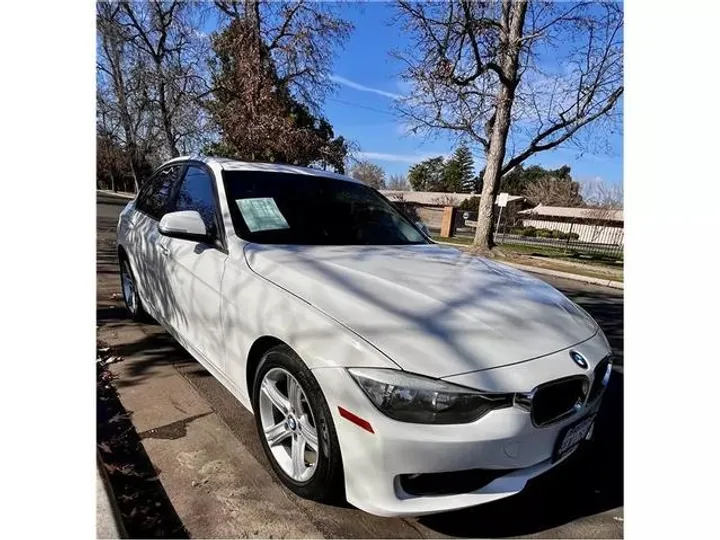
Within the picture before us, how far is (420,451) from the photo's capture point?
1.36 metres

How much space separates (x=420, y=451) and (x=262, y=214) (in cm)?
156

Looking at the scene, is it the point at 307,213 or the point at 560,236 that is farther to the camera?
the point at 560,236

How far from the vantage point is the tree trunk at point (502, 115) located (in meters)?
9.45

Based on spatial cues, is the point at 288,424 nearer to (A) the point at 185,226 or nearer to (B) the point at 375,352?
(B) the point at 375,352

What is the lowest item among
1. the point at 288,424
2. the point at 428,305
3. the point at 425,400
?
the point at 288,424

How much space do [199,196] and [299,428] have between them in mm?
1685

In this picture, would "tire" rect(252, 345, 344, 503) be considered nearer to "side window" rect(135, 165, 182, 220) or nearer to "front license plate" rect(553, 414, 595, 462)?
"front license plate" rect(553, 414, 595, 462)

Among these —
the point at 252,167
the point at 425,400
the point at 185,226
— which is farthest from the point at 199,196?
the point at 425,400

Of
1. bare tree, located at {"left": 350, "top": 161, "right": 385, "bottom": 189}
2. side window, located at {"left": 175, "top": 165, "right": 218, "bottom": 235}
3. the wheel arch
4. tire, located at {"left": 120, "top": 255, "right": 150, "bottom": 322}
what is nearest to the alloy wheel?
the wheel arch

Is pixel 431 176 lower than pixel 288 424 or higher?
higher

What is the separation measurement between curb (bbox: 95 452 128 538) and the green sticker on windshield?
1326mm

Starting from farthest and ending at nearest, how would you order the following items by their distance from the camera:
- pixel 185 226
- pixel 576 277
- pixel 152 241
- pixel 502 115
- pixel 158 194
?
pixel 502 115, pixel 576 277, pixel 158 194, pixel 152 241, pixel 185 226

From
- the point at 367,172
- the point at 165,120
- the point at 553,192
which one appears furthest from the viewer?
the point at 553,192

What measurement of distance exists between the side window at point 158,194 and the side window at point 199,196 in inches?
9.9
